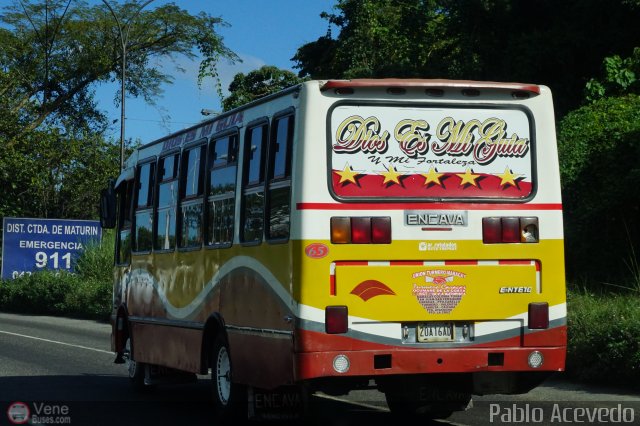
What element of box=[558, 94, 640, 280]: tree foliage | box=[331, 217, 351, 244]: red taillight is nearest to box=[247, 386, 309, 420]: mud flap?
box=[331, 217, 351, 244]: red taillight

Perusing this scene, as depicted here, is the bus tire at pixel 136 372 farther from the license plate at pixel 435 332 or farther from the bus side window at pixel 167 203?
the license plate at pixel 435 332

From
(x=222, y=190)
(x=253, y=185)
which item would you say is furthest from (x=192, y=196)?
(x=253, y=185)

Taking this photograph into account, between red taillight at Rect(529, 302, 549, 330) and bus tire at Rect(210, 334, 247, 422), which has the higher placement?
red taillight at Rect(529, 302, 549, 330)

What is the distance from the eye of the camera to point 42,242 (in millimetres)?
38531

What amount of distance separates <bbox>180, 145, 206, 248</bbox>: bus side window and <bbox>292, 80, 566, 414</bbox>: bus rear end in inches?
102

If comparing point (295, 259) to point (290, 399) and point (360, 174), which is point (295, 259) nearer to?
point (360, 174)

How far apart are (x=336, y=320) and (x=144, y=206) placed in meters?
5.33

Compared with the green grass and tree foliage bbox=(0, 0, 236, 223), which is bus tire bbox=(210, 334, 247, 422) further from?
tree foliage bbox=(0, 0, 236, 223)

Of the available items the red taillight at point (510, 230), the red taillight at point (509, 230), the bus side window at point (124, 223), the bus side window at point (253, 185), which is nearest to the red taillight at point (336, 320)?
the bus side window at point (253, 185)

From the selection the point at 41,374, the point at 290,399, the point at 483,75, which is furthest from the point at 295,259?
the point at 483,75

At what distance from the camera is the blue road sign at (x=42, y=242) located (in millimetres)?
38031

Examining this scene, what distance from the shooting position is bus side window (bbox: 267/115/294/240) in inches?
384

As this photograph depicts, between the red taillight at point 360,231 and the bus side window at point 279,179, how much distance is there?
53cm

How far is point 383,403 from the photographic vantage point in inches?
506
